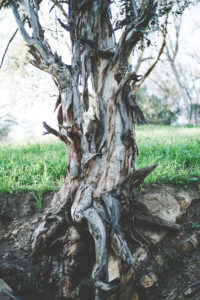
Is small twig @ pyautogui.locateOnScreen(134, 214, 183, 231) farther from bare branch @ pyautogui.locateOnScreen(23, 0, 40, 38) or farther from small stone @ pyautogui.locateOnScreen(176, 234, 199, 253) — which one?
bare branch @ pyautogui.locateOnScreen(23, 0, 40, 38)

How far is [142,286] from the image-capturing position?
1.96 m

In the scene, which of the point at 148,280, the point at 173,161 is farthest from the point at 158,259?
the point at 173,161

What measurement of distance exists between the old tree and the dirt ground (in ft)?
0.49

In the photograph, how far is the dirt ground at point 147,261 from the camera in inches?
76.7

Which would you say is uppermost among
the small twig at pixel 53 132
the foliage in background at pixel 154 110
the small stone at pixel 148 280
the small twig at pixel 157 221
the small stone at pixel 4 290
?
the foliage in background at pixel 154 110

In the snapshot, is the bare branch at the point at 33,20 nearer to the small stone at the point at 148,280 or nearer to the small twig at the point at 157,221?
the small twig at the point at 157,221

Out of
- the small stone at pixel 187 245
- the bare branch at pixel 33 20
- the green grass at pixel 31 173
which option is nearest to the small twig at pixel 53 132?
the green grass at pixel 31 173

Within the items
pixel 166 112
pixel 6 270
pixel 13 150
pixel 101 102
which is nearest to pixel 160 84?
pixel 166 112

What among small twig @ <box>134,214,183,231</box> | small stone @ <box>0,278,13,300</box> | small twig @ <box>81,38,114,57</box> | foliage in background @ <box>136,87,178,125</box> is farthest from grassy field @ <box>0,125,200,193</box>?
foliage in background @ <box>136,87,178,125</box>

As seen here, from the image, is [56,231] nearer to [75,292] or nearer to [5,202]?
[75,292]

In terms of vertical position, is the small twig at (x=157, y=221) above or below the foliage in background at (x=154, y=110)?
below

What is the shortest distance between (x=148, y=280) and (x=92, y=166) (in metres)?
1.17

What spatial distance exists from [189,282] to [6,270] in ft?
5.47

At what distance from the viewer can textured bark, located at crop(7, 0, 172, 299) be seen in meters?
1.91
